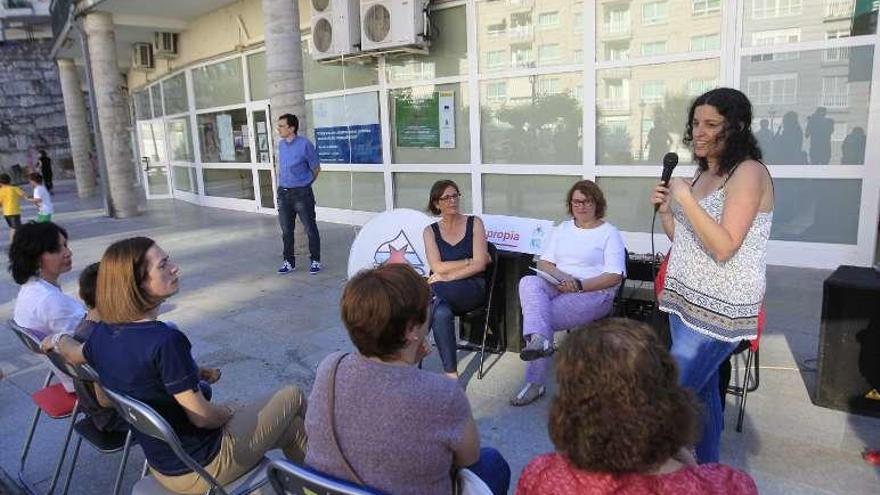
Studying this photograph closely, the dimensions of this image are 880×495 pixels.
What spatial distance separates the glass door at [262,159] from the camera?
439 inches

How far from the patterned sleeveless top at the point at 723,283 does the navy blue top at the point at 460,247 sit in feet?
5.63

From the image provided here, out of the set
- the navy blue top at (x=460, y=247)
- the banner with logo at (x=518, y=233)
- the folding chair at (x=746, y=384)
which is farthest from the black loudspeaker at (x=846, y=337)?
the navy blue top at (x=460, y=247)

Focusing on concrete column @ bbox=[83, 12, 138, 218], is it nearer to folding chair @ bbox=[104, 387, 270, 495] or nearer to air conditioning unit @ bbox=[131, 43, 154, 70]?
air conditioning unit @ bbox=[131, 43, 154, 70]

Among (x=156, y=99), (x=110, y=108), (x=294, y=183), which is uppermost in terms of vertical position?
(x=156, y=99)

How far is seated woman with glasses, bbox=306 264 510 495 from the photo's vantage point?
1.46m

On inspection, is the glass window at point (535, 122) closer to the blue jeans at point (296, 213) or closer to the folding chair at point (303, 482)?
the blue jeans at point (296, 213)

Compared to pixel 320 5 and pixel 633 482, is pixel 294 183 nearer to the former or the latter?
pixel 320 5

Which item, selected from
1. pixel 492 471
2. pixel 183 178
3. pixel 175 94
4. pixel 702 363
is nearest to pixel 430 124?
pixel 702 363

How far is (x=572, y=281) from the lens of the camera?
3.41 meters

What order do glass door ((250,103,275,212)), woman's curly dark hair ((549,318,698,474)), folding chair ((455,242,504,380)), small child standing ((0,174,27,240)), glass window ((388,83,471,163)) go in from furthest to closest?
1. glass door ((250,103,275,212))
2. small child standing ((0,174,27,240))
3. glass window ((388,83,471,163))
4. folding chair ((455,242,504,380))
5. woman's curly dark hair ((549,318,698,474))

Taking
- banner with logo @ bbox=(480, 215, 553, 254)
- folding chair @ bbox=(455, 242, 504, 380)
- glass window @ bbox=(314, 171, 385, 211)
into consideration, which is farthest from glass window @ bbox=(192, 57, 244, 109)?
folding chair @ bbox=(455, 242, 504, 380)

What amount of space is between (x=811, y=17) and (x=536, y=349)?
176 inches

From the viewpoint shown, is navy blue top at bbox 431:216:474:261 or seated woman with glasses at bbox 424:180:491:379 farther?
navy blue top at bbox 431:216:474:261

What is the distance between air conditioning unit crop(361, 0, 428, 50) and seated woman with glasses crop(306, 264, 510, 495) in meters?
6.63
